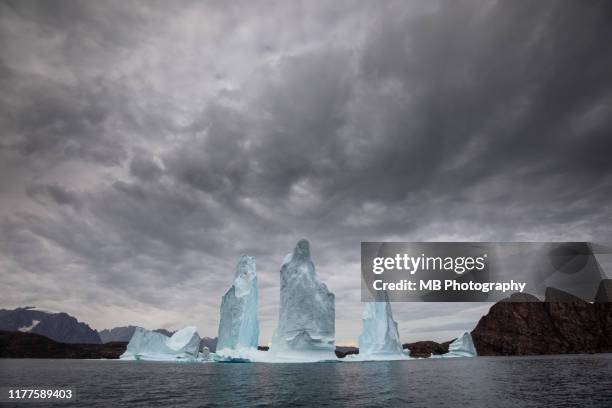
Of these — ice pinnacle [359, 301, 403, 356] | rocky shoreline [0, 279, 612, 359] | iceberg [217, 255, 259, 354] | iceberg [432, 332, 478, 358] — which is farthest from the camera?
rocky shoreline [0, 279, 612, 359]

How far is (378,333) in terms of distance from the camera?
7244 cm

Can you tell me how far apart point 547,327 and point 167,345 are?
14448cm

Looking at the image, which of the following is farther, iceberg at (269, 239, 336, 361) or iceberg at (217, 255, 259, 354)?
iceberg at (217, 255, 259, 354)

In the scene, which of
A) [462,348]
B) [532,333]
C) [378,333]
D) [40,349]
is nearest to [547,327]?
[532,333]

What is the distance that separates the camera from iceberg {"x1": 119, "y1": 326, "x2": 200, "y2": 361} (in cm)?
7719

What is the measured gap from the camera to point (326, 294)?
5944cm

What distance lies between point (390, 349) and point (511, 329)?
108854 millimetres

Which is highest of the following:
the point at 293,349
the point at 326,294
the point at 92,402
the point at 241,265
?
the point at 241,265

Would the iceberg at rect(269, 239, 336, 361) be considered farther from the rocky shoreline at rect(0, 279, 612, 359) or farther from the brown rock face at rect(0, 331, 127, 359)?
the brown rock face at rect(0, 331, 127, 359)

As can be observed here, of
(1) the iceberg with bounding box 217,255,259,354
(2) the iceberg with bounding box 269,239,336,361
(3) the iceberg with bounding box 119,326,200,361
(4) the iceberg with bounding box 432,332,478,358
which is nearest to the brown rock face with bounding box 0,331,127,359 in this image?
(3) the iceberg with bounding box 119,326,200,361

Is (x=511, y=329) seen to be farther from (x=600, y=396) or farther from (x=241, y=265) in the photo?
(x=600, y=396)

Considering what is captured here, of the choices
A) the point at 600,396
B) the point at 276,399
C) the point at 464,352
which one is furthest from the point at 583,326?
the point at 276,399

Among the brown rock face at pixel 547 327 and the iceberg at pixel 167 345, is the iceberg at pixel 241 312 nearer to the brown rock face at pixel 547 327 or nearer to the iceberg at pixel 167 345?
the iceberg at pixel 167 345

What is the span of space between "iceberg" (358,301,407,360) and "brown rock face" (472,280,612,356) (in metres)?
98.6
